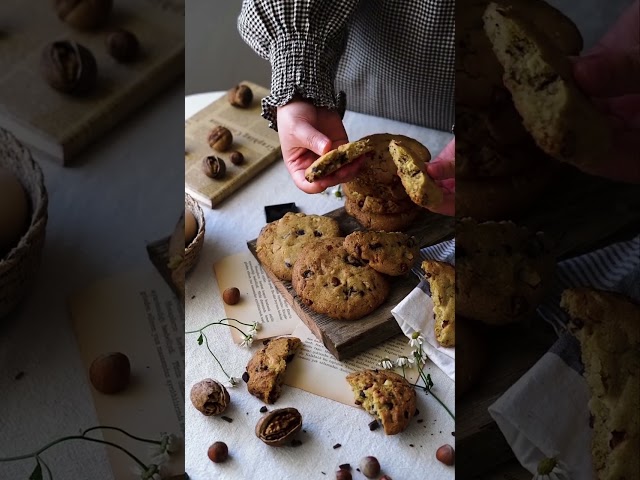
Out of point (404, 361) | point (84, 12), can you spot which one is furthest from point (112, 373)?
point (84, 12)

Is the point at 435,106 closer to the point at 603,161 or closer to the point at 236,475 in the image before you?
the point at 603,161

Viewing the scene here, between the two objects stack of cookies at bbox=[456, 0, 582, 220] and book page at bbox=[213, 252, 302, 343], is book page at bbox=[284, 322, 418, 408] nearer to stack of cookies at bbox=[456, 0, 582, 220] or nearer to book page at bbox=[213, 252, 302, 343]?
book page at bbox=[213, 252, 302, 343]

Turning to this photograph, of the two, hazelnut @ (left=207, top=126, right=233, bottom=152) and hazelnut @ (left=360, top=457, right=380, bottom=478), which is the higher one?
hazelnut @ (left=207, top=126, right=233, bottom=152)

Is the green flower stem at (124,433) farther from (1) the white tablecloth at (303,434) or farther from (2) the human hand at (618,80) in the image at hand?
(2) the human hand at (618,80)

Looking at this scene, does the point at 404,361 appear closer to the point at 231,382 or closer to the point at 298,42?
the point at 231,382

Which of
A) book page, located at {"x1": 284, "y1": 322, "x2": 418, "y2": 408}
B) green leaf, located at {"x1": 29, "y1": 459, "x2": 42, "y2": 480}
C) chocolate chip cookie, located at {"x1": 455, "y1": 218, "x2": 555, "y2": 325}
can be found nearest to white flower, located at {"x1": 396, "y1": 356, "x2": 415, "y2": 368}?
book page, located at {"x1": 284, "y1": 322, "x2": 418, "y2": 408}

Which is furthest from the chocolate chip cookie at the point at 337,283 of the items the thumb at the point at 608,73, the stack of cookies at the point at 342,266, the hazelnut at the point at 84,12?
the hazelnut at the point at 84,12
